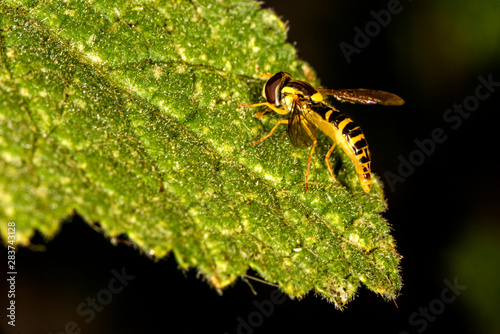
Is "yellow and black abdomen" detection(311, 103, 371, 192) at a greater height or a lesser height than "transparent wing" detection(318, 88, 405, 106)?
lesser

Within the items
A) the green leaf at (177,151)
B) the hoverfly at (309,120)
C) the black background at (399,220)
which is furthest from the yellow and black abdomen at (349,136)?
the black background at (399,220)

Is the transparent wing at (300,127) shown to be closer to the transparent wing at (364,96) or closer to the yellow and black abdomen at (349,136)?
the yellow and black abdomen at (349,136)

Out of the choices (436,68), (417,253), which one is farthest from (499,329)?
(436,68)

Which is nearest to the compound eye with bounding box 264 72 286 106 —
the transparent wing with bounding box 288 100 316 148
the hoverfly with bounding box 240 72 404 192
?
the hoverfly with bounding box 240 72 404 192

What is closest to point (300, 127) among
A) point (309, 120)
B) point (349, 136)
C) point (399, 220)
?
point (309, 120)

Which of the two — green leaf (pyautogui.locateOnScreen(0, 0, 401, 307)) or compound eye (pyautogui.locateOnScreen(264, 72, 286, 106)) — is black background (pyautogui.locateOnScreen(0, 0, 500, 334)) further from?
compound eye (pyautogui.locateOnScreen(264, 72, 286, 106))

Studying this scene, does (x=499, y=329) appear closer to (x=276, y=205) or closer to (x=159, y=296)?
(x=276, y=205)

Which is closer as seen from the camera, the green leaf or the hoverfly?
the green leaf
